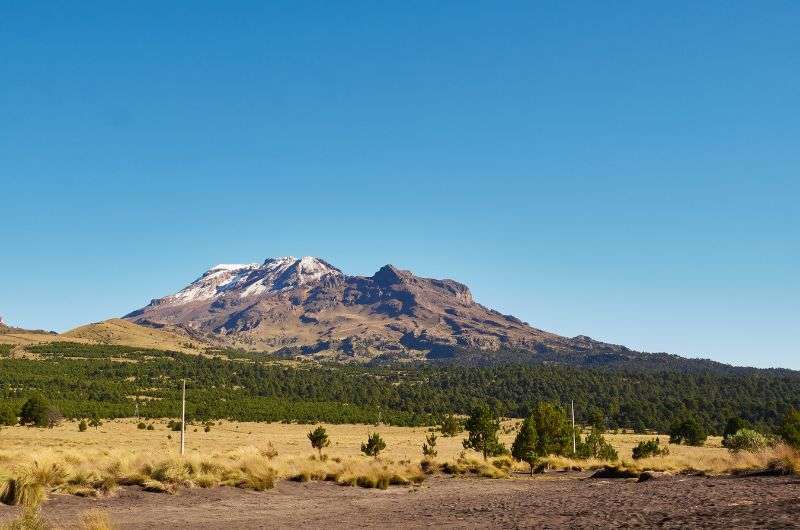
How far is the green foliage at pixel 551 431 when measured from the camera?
49934 millimetres

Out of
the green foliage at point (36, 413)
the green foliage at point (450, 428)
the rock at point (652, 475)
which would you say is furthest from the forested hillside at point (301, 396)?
the rock at point (652, 475)

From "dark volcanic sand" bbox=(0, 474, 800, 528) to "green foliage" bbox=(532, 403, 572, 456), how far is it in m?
26.2

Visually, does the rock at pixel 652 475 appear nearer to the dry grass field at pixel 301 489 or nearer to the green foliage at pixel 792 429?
the dry grass field at pixel 301 489

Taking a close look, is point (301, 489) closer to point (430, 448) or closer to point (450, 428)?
point (430, 448)

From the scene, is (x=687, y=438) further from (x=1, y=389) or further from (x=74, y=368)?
(x=74, y=368)

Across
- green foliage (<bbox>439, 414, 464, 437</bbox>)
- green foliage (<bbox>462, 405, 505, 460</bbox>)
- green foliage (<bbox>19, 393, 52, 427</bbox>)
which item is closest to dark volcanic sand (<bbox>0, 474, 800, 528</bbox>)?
green foliage (<bbox>462, 405, 505, 460</bbox>)

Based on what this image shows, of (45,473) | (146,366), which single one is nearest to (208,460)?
(45,473)

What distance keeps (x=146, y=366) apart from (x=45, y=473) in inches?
6765

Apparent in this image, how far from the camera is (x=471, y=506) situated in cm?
1830

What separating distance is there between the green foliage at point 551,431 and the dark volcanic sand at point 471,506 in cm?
2616

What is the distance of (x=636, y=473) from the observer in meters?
26.5

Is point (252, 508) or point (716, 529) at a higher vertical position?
point (716, 529)

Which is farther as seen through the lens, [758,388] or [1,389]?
[758,388]

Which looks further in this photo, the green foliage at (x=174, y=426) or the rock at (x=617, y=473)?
the green foliage at (x=174, y=426)
